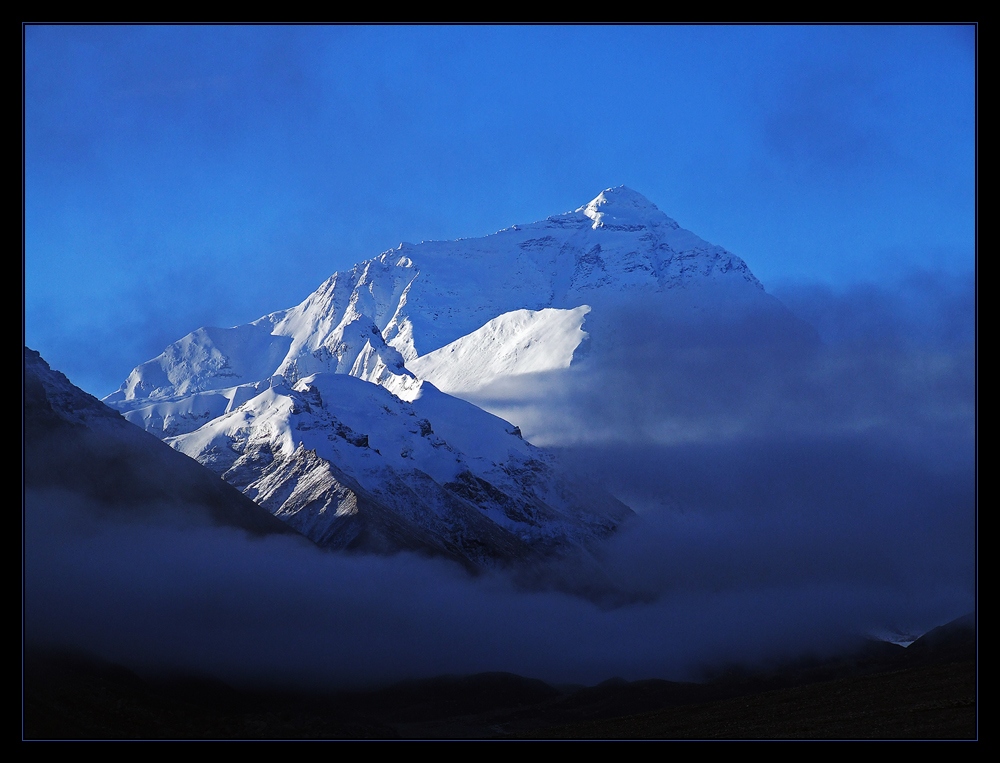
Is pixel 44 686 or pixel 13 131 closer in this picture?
pixel 13 131

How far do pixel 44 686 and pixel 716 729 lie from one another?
70931 millimetres

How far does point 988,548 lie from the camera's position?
6075 cm

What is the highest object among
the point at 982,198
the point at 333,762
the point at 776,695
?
the point at 982,198

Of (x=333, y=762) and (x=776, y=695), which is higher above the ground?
(x=333, y=762)

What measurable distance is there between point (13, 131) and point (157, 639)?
139295 millimetres

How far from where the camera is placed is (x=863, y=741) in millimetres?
62312

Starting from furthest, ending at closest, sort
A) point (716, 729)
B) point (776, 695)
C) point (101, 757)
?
point (776, 695)
point (716, 729)
point (101, 757)

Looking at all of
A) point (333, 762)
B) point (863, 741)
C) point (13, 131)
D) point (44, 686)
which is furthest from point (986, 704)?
point (44, 686)

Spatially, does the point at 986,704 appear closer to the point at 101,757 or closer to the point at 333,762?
the point at 333,762
